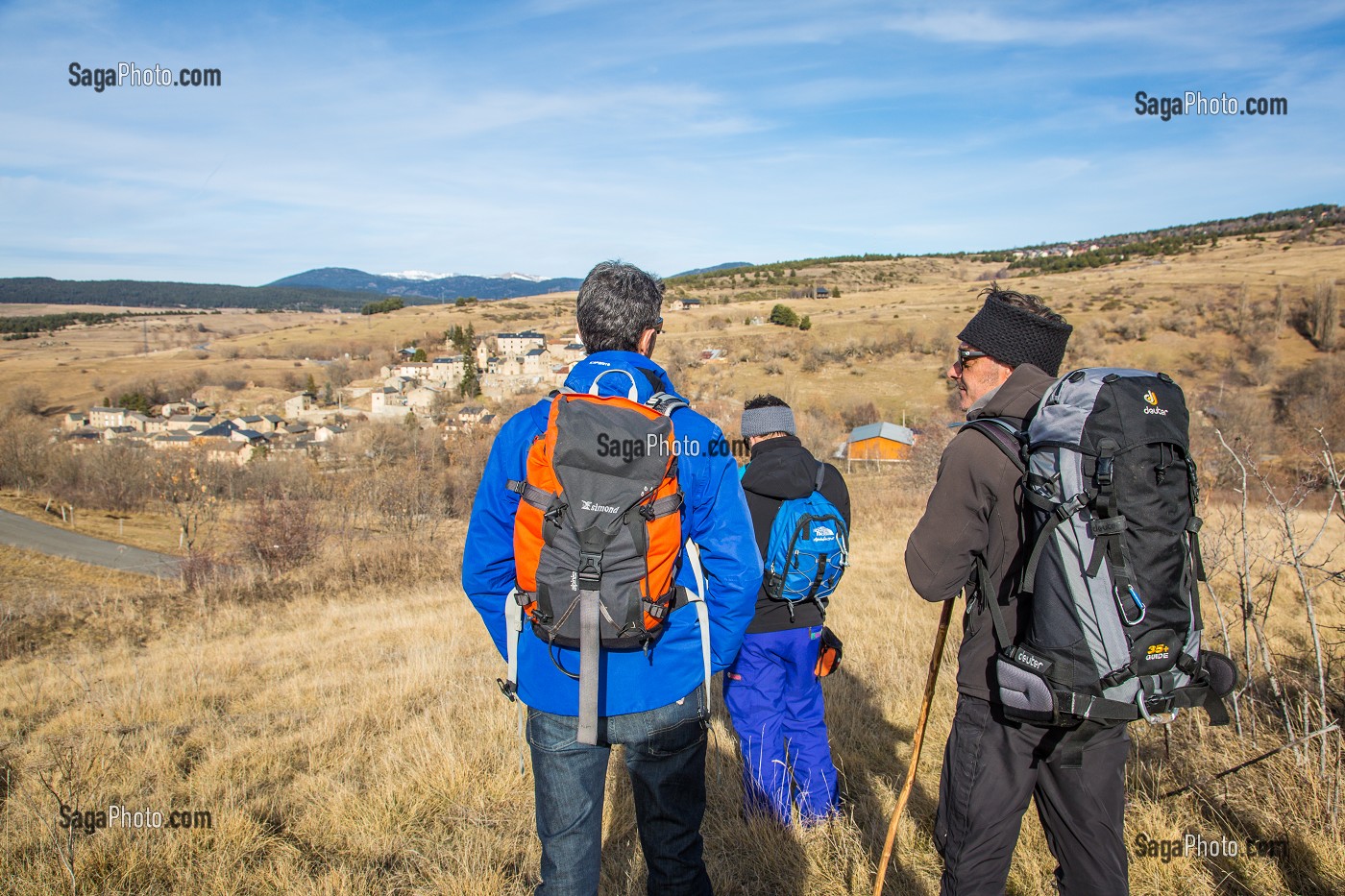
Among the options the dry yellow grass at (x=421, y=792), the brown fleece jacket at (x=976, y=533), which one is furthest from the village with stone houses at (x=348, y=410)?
the brown fleece jacket at (x=976, y=533)

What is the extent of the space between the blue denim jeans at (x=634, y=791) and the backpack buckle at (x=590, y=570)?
459mm

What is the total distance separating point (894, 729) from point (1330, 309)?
6433 cm

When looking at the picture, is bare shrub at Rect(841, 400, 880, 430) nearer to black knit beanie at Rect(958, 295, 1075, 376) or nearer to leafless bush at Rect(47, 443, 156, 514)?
black knit beanie at Rect(958, 295, 1075, 376)

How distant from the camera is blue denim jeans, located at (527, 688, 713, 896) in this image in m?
2.13

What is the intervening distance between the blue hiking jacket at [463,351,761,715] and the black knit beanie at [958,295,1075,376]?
101 cm

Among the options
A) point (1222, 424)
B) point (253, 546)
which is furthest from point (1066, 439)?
point (1222, 424)

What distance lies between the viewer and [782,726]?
3.43 metres

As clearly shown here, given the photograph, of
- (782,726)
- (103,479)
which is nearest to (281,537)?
(782,726)

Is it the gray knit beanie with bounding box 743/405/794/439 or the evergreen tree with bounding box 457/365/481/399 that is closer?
the gray knit beanie with bounding box 743/405/794/439

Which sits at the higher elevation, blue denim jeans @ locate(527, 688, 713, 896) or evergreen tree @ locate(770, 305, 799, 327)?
evergreen tree @ locate(770, 305, 799, 327)

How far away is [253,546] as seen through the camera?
59.5 feet

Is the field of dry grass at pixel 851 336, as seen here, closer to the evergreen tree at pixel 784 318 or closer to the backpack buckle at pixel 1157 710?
the evergreen tree at pixel 784 318

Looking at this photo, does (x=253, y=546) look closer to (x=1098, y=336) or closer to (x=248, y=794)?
(x=248, y=794)
